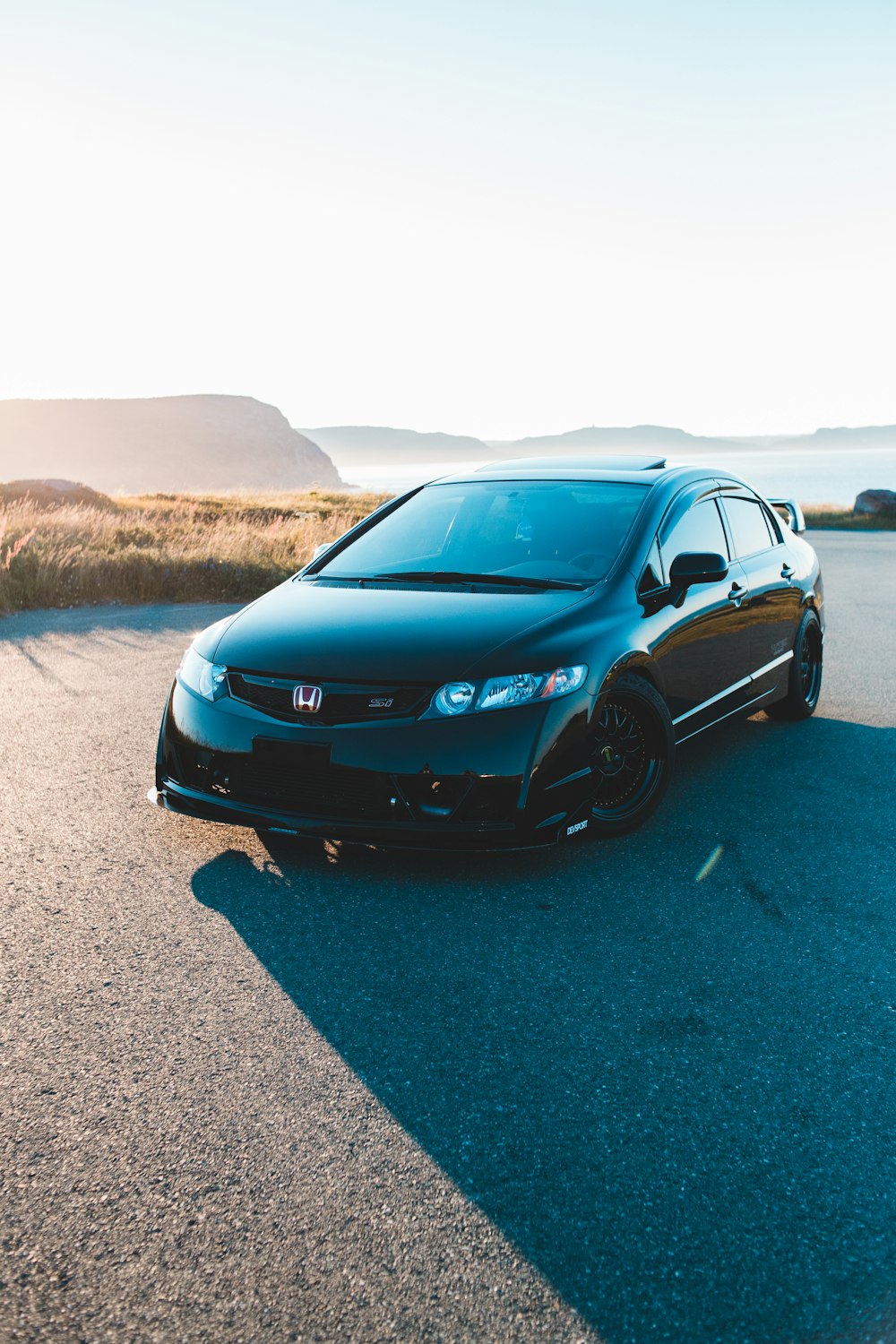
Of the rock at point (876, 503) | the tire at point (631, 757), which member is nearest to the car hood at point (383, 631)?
the tire at point (631, 757)

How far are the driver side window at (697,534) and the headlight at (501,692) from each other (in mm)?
1347

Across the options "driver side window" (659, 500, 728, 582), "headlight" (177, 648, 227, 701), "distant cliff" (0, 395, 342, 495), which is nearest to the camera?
"headlight" (177, 648, 227, 701)

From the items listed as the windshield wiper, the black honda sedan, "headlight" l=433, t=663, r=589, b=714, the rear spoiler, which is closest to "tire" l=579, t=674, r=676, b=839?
the black honda sedan

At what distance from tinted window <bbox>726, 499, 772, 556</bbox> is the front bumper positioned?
2532mm

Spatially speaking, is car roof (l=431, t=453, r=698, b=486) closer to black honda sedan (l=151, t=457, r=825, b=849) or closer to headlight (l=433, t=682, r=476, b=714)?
black honda sedan (l=151, t=457, r=825, b=849)

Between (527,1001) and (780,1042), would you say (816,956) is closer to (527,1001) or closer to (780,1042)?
(780,1042)

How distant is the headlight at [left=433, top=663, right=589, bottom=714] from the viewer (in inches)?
154

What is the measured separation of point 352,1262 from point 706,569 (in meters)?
3.59

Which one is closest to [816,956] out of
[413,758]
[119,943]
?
[413,758]

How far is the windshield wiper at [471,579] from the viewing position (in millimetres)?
4805

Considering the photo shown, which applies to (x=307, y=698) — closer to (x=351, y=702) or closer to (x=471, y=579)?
(x=351, y=702)

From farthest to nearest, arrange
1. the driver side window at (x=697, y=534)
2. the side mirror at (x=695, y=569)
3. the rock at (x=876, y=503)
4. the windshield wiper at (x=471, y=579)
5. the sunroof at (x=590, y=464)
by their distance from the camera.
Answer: the rock at (x=876, y=503) < the sunroof at (x=590, y=464) < the driver side window at (x=697, y=534) < the side mirror at (x=695, y=569) < the windshield wiper at (x=471, y=579)

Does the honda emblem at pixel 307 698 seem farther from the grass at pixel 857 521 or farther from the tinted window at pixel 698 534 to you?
the grass at pixel 857 521

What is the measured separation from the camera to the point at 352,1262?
2.13 meters
